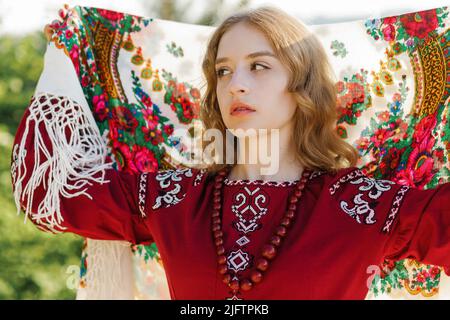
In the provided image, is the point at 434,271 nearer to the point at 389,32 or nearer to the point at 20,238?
the point at 389,32

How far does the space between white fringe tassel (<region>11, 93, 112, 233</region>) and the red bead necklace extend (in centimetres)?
45

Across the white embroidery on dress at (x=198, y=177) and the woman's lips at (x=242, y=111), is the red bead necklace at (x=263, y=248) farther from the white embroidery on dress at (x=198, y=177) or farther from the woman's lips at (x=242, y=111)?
the woman's lips at (x=242, y=111)

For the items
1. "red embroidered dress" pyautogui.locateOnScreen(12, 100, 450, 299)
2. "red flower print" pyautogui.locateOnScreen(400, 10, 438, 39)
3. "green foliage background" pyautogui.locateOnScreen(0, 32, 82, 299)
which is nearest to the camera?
"red embroidered dress" pyautogui.locateOnScreen(12, 100, 450, 299)

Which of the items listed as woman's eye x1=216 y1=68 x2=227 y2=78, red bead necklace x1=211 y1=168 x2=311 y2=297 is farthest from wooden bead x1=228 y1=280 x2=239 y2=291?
woman's eye x1=216 y1=68 x2=227 y2=78

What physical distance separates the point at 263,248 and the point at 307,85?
57 cm

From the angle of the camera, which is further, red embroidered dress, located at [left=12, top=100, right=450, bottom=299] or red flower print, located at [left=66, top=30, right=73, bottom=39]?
red flower print, located at [left=66, top=30, right=73, bottom=39]

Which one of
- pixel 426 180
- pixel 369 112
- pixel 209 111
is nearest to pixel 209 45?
pixel 209 111

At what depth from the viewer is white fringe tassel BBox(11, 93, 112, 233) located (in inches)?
83.5

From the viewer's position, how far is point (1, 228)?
512 cm

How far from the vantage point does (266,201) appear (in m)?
1.99

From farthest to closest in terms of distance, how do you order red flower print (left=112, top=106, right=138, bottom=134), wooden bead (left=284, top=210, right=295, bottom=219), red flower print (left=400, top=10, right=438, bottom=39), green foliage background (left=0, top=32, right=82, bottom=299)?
1. green foliage background (left=0, top=32, right=82, bottom=299)
2. red flower print (left=112, top=106, right=138, bottom=134)
3. red flower print (left=400, top=10, right=438, bottom=39)
4. wooden bead (left=284, top=210, right=295, bottom=219)

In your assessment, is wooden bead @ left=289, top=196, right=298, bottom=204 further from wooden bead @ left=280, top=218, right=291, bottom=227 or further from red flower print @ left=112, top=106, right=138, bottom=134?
red flower print @ left=112, top=106, right=138, bottom=134

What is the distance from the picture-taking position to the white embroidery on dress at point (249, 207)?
196cm
